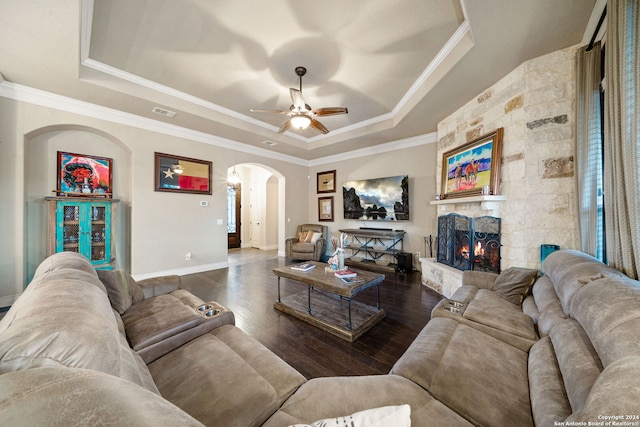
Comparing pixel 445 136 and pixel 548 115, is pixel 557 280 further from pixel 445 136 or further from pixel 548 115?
pixel 445 136

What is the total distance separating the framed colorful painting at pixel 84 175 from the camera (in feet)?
12.1

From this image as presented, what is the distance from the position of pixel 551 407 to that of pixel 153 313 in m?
2.38

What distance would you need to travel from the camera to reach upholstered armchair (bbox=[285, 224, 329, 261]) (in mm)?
5840

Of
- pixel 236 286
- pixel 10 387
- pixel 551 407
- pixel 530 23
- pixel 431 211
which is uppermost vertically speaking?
pixel 530 23

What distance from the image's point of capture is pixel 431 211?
4906 millimetres

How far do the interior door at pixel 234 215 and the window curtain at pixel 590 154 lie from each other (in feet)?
26.6

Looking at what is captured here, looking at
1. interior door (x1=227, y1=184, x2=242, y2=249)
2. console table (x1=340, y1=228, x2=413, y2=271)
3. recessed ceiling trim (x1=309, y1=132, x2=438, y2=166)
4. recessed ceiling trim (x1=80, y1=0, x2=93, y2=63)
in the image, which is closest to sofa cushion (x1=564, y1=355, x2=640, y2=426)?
recessed ceiling trim (x1=80, y1=0, x2=93, y2=63)

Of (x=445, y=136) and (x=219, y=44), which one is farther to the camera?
(x=445, y=136)

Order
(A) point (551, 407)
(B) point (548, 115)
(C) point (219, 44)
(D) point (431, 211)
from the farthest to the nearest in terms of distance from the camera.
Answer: (D) point (431, 211) < (C) point (219, 44) < (B) point (548, 115) < (A) point (551, 407)

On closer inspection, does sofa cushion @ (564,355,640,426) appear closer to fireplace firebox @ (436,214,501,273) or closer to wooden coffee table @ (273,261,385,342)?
wooden coffee table @ (273,261,385,342)

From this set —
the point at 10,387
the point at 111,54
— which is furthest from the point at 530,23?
the point at 111,54

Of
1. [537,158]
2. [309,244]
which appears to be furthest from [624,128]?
[309,244]

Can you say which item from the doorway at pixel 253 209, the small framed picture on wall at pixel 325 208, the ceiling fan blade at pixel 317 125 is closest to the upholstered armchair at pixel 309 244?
the small framed picture on wall at pixel 325 208

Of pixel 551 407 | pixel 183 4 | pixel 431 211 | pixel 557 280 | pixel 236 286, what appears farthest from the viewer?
pixel 431 211
